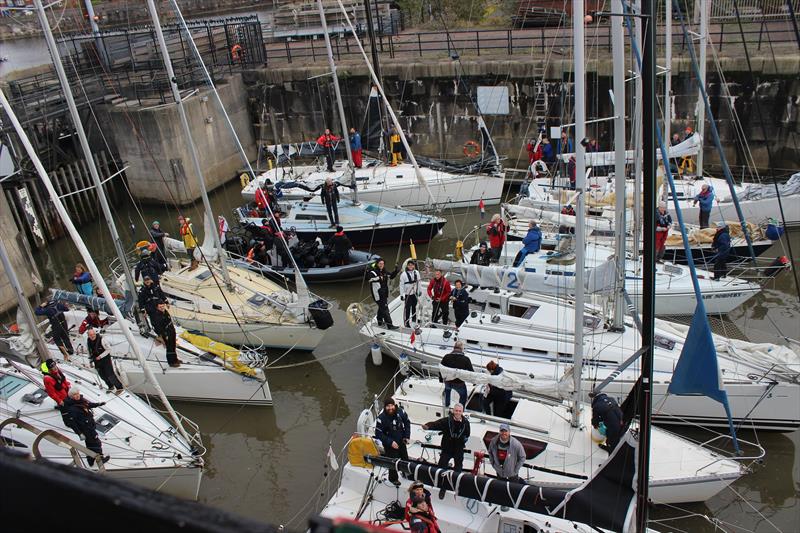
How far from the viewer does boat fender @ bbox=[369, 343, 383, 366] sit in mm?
13492

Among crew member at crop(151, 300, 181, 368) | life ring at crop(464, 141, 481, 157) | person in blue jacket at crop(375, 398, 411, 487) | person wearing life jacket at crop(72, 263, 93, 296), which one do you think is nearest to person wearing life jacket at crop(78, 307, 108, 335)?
crew member at crop(151, 300, 181, 368)

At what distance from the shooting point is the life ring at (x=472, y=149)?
23.8 m

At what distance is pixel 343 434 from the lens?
Result: 12258 millimetres

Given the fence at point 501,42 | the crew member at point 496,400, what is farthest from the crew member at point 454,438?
the fence at point 501,42

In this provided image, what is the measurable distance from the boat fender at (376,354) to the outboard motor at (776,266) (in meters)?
7.85

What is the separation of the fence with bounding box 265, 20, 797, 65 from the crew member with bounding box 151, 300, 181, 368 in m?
13.3

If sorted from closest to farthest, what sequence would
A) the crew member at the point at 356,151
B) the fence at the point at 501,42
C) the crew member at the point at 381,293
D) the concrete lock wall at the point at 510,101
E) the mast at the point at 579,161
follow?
the mast at the point at 579,161
the crew member at the point at 381,293
the concrete lock wall at the point at 510,101
the crew member at the point at 356,151
the fence at the point at 501,42

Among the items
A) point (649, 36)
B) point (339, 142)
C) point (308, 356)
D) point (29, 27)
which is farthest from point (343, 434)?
point (29, 27)

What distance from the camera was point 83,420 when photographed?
10.0 metres

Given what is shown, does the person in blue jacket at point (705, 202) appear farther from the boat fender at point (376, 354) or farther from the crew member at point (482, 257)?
the boat fender at point (376, 354)

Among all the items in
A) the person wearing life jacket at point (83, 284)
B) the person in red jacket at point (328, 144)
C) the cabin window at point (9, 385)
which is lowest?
the cabin window at point (9, 385)

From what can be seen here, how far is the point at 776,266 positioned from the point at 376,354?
8438mm

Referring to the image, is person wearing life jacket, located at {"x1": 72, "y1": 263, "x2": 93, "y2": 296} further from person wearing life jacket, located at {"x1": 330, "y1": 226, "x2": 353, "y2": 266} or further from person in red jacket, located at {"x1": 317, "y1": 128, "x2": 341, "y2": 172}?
person in red jacket, located at {"x1": 317, "y1": 128, "x2": 341, "y2": 172}

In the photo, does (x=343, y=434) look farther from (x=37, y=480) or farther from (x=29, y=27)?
(x=29, y=27)
